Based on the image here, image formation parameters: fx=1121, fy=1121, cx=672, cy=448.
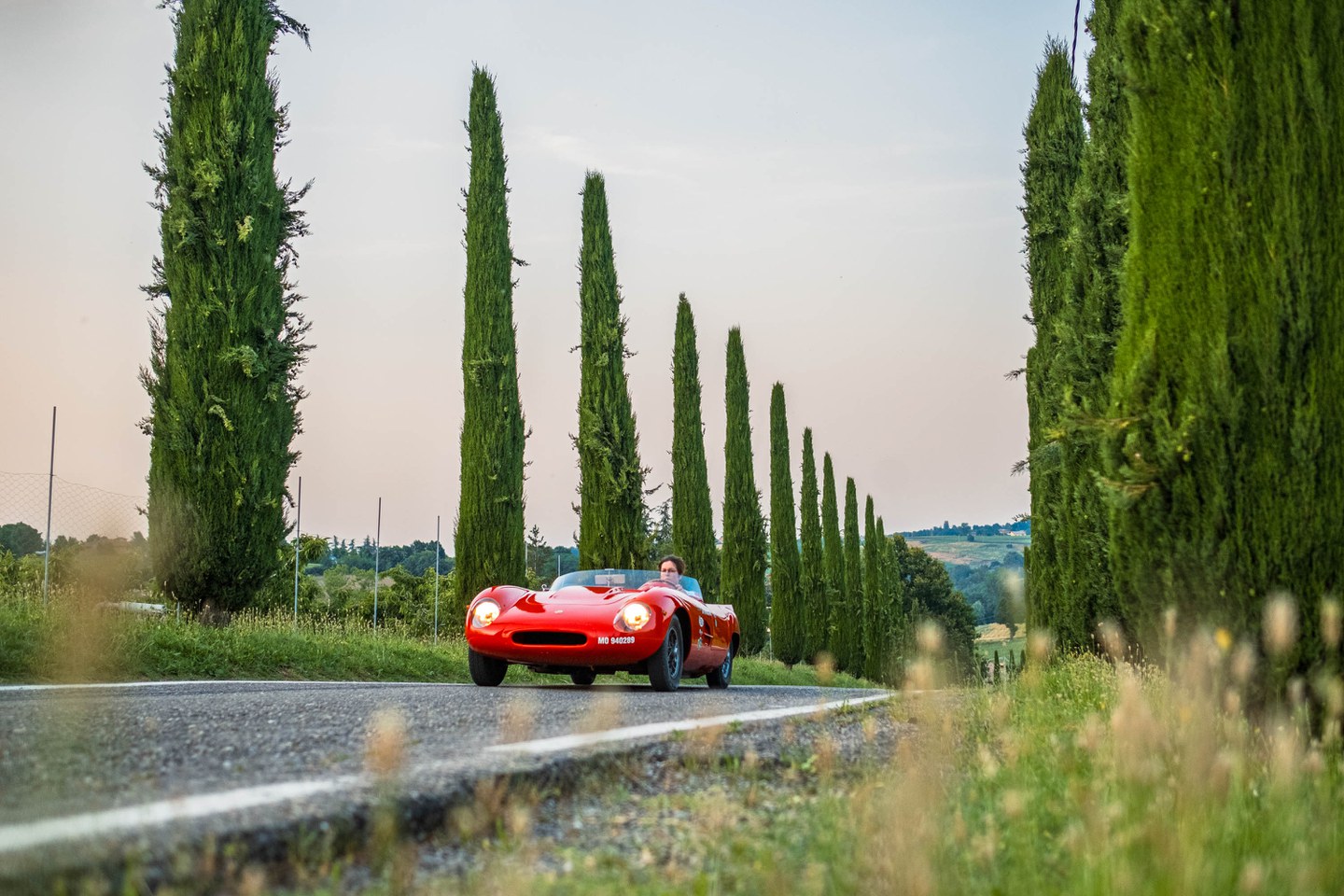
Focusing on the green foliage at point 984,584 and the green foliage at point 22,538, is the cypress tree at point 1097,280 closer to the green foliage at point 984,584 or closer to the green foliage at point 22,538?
the green foliage at point 984,584

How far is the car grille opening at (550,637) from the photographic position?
9.05m

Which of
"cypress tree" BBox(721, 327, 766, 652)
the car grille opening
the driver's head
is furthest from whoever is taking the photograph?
"cypress tree" BBox(721, 327, 766, 652)

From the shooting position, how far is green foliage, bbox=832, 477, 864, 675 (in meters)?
41.9

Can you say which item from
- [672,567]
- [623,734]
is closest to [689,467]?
[672,567]

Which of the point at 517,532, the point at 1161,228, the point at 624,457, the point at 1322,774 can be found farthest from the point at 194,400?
the point at 1322,774

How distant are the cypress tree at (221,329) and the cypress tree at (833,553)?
28.9 meters

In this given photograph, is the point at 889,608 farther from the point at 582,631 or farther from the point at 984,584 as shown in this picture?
the point at 984,584

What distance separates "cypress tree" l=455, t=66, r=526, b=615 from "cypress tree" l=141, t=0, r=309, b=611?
17.9 ft

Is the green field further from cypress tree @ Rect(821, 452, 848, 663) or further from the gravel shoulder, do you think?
the gravel shoulder

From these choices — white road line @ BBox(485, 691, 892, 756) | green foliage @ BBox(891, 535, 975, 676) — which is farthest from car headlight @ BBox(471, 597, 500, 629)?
green foliage @ BBox(891, 535, 975, 676)

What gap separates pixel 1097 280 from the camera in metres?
12.0

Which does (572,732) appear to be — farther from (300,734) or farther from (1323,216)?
(1323,216)

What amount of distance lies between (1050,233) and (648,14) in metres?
6.82

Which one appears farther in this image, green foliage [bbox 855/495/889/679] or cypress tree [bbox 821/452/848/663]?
green foliage [bbox 855/495/889/679]
